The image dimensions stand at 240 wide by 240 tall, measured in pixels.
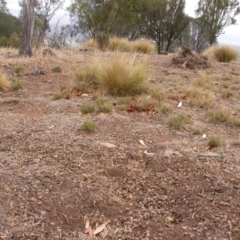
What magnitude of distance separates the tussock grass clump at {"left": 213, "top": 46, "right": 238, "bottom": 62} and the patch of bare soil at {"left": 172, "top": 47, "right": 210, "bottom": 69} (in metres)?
1.87

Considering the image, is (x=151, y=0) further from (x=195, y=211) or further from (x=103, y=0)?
(x=195, y=211)

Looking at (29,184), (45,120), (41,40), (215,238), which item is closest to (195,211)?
(215,238)

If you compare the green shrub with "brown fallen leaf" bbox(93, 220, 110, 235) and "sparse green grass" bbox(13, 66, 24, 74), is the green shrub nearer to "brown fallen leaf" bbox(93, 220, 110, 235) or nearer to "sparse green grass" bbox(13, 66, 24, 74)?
"sparse green grass" bbox(13, 66, 24, 74)

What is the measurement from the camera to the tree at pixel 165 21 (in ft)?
60.3

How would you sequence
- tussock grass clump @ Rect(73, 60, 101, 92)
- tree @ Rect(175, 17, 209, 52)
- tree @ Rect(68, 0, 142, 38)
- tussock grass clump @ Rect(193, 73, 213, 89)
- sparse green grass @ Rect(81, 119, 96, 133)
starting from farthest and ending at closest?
tree @ Rect(175, 17, 209, 52), tree @ Rect(68, 0, 142, 38), tussock grass clump @ Rect(193, 73, 213, 89), tussock grass clump @ Rect(73, 60, 101, 92), sparse green grass @ Rect(81, 119, 96, 133)

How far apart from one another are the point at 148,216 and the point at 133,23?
16853 mm

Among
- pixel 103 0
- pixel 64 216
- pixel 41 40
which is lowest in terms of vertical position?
pixel 64 216

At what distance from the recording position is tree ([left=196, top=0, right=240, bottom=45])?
19.1 m

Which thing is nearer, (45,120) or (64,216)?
(64,216)

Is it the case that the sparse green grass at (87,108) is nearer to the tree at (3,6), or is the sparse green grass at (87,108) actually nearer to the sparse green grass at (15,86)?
the sparse green grass at (15,86)

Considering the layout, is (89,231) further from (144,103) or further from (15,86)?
(15,86)

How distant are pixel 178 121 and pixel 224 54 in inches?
273

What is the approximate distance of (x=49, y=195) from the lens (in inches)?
97.0

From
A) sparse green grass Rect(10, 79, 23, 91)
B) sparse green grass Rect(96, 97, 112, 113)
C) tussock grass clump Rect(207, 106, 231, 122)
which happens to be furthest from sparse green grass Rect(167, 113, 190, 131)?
sparse green grass Rect(10, 79, 23, 91)
